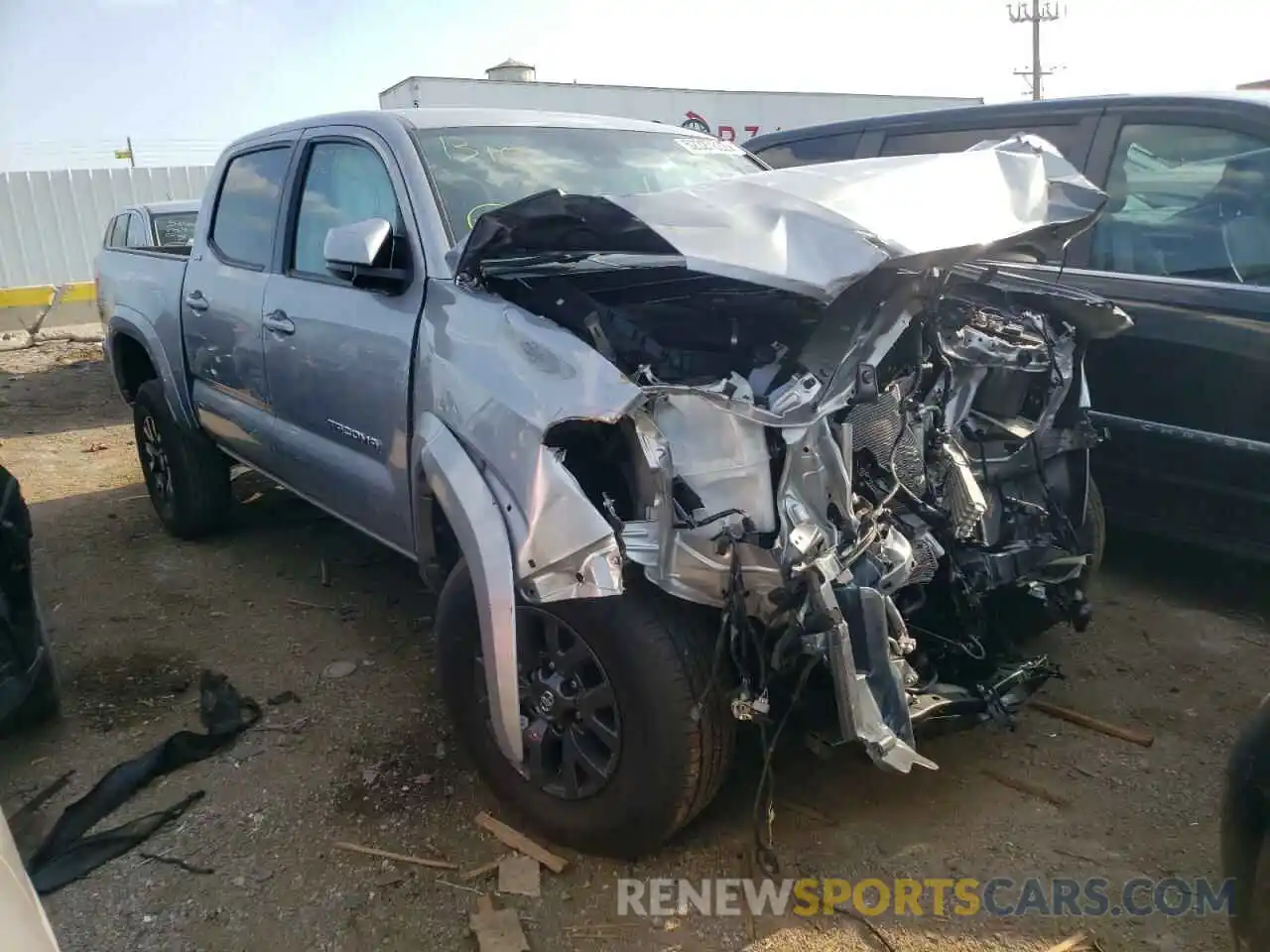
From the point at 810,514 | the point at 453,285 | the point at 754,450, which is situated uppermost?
the point at 453,285

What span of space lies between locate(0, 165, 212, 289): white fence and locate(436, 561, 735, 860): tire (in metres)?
13.5

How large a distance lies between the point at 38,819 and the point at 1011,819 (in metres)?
2.85

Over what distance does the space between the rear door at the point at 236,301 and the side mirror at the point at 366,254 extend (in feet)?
3.29

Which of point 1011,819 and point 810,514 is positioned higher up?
point 810,514

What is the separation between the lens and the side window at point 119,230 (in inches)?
359

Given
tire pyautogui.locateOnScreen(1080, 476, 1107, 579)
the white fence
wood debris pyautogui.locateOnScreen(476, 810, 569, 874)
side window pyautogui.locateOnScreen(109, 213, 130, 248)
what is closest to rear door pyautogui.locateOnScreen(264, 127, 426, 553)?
wood debris pyautogui.locateOnScreen(476, 810, 569, 874)

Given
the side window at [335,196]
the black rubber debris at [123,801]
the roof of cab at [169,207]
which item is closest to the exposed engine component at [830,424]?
the side window at [335,196]

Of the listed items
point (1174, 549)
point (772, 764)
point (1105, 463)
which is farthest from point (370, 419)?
point (1174, 549)

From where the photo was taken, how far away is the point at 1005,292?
3.27 metres

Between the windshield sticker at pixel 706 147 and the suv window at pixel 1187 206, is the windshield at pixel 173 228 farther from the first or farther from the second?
the suv window at pixel 1187 206

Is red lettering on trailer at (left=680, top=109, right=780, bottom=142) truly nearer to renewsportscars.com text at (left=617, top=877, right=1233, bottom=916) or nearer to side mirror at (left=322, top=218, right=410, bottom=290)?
side mirror at (left=322, top=218, right=410, bottom=290)

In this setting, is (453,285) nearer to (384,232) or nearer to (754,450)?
(384,232)

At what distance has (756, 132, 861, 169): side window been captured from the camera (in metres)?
5.25

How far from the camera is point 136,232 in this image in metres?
8.85
